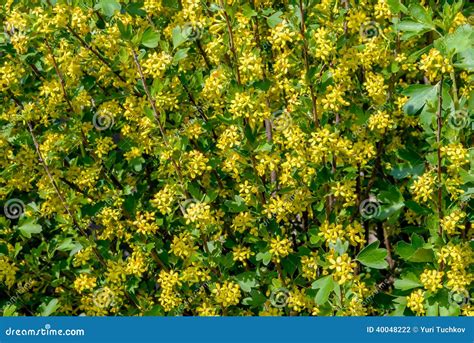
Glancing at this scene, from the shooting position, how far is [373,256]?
11.5 ft

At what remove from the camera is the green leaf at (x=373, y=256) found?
3496 millimetres

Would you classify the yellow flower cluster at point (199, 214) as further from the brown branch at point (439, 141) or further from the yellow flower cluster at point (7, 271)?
the yellow flower cluster at point (7, 271)

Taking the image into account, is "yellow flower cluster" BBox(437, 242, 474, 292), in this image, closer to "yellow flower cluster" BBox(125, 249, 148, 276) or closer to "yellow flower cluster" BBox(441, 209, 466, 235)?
"yellow flower cluster" BBox(441, 209, 466, 235)

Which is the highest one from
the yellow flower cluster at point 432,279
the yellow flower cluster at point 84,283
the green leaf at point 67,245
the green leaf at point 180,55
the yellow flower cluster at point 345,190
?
the green leaf at point 180,55

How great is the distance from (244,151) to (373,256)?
0.84 metres

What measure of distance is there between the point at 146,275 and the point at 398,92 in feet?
6.27

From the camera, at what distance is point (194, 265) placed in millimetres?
3838

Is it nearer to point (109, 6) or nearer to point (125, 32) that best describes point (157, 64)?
point (125, 32)

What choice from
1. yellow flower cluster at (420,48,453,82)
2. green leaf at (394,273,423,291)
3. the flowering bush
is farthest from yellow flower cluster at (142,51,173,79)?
green leaf at (394,273,423,291)

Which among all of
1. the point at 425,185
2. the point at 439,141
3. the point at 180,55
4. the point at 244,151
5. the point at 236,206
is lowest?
the point at 236,206

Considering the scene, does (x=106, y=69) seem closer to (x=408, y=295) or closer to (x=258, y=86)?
(x=258, y=86)

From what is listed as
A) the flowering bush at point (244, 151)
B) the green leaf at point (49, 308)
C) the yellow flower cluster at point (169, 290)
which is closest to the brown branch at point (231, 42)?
the flowering bush at point (244, 151)

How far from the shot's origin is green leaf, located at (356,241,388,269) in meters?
3.50

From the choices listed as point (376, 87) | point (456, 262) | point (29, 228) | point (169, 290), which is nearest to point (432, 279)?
point (456, 262)
